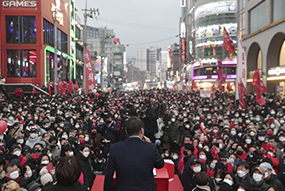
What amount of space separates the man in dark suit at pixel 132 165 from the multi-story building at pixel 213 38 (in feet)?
193

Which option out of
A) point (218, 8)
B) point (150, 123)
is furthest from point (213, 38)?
point (150, 123)

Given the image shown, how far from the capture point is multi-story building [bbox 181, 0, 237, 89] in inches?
2354

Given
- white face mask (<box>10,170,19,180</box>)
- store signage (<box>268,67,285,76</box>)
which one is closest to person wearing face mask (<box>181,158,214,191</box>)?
white face mask (<box>10,170,19,180</box>)

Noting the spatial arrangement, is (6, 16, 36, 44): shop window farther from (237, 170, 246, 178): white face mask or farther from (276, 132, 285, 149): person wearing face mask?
(237, 170, 246, 178): white face mask

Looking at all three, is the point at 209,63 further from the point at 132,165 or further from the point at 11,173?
the point at 132,165

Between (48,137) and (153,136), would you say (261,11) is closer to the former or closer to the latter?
(153,136)

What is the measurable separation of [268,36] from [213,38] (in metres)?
32.9

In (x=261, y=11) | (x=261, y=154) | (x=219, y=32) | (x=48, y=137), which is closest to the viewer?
(x=261, y=154)

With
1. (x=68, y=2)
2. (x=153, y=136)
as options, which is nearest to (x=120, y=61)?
(x=68, y=2)

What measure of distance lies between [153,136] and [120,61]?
404ft

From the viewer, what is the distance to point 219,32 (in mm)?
60000

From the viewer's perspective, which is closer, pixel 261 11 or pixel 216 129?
pixel 216 129

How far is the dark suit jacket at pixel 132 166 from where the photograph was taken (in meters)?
3.31

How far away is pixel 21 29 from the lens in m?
34.6
